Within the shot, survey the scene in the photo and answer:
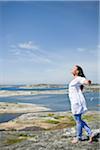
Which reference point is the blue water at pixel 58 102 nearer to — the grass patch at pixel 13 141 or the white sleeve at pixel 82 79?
the grass patch at pixel 13 141

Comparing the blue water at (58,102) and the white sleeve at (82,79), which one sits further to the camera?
the blue water at (58,102)

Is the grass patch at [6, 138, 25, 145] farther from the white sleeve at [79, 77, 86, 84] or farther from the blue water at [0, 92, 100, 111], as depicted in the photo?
the blue water at [0, 92, 100, 111]

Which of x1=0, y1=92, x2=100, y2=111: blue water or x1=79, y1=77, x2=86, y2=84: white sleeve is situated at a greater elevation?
x1=79, y1=77, x2=86, y2=84: white sleeve

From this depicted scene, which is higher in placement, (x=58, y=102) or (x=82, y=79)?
(x=82, y=79)

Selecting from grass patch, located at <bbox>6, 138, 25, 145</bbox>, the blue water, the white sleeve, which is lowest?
the blue water

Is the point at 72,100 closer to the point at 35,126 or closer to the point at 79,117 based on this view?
the point at 79,117

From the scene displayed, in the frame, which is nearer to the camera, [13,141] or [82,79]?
[82,79]

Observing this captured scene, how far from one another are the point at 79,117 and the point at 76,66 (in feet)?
3.64

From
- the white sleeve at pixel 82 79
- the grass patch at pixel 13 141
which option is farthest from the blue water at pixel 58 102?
the white sleeve at pixel 82 79

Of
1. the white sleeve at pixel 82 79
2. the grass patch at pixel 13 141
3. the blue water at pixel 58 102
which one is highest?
the white sleeve at pixel 82 79

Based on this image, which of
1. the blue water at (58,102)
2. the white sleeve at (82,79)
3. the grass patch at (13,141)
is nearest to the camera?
the white sleeve at (82,79)

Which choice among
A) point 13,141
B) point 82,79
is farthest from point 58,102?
point 82,79

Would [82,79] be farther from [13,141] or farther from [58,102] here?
[58,102]

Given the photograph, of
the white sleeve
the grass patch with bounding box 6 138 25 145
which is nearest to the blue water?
the grass patch with bounding box 6 138 25 145
